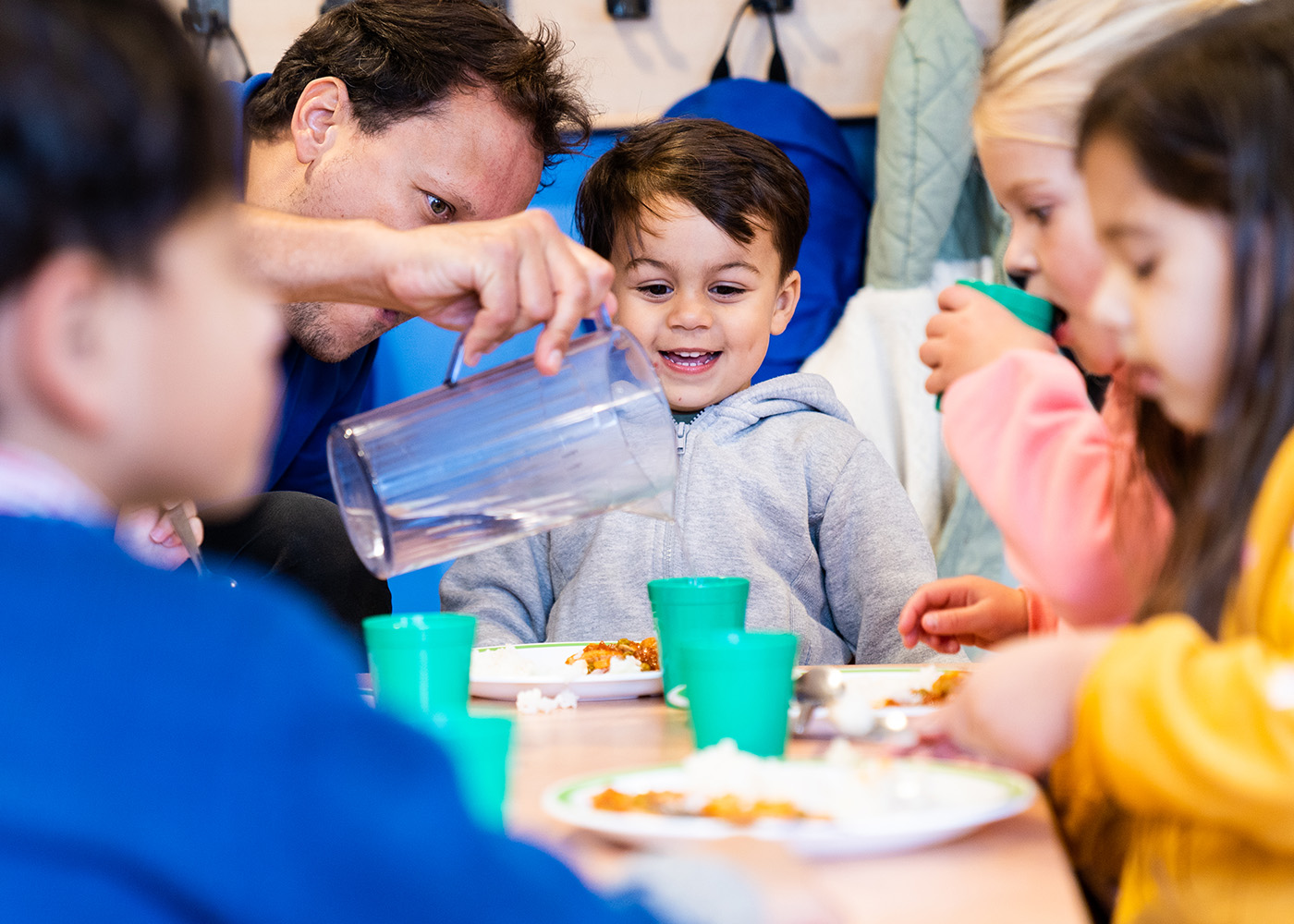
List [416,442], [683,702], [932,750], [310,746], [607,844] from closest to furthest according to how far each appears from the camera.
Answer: [310,746], [607,844], [932,750], [683,702], [416,442]

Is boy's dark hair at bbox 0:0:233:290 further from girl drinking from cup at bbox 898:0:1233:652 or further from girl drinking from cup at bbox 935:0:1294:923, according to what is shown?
girl drinking from cup at bbox 898:0:1233:652

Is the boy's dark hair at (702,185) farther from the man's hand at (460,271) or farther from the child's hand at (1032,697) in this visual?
the child's hand at (1032,697)

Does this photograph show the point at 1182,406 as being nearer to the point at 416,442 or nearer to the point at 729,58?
the point at 416,442

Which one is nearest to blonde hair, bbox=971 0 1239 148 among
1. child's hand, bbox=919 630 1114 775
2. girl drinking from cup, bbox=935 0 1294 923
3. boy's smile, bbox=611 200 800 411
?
girl drinking from cup, bbox=935 0 1294 923

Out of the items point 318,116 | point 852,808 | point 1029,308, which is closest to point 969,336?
point 1029,308

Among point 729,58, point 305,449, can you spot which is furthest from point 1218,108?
point 729,58

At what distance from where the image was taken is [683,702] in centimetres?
83

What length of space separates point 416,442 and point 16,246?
21.9 inches

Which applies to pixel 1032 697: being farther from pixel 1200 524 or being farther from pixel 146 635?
pixel 146 635

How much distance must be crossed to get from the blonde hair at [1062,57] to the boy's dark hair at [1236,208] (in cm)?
25

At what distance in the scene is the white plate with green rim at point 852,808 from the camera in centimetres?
47

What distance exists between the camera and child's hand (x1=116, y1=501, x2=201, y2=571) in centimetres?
114

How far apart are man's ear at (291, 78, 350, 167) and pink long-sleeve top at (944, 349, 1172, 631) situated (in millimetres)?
1051

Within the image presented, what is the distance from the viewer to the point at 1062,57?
0.88m
